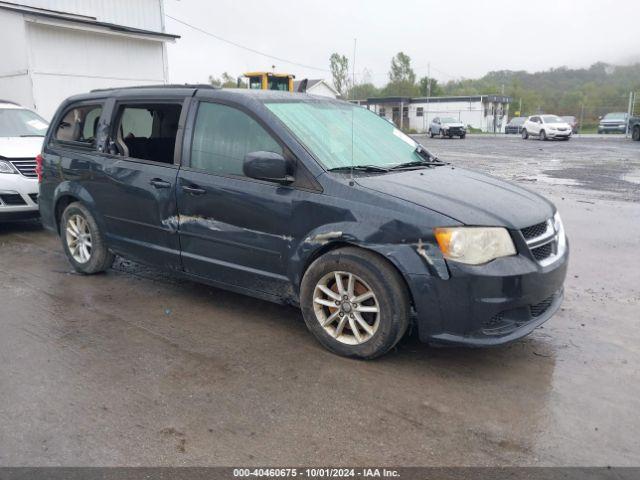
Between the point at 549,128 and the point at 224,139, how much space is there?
31.8 metres

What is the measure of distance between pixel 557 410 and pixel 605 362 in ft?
2.74

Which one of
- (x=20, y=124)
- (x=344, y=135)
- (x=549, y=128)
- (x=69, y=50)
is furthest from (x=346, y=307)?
(x=549, y=128)

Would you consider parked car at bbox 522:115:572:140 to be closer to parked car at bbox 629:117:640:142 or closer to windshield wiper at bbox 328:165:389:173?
parked car at bbox 629:117:640:142

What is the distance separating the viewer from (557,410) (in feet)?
10.5

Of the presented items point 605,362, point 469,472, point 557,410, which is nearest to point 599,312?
point 605,362

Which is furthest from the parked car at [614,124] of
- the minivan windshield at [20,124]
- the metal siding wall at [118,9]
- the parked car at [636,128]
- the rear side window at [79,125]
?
the rear side window at [79,125]

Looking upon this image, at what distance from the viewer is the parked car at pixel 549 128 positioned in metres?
32.2

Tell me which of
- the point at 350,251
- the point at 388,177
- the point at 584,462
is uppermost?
the point at 388,177

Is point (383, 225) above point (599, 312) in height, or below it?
above

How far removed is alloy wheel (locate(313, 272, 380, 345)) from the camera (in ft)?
12.1

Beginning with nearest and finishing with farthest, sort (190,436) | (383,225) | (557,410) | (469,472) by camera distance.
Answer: (469,472), (190,436), (557,410), (383,225)

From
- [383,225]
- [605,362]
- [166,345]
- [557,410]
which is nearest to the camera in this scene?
[557,410]

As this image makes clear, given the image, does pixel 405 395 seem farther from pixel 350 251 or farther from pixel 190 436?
pixel 190 436

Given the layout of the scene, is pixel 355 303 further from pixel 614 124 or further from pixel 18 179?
pixel 614 124
